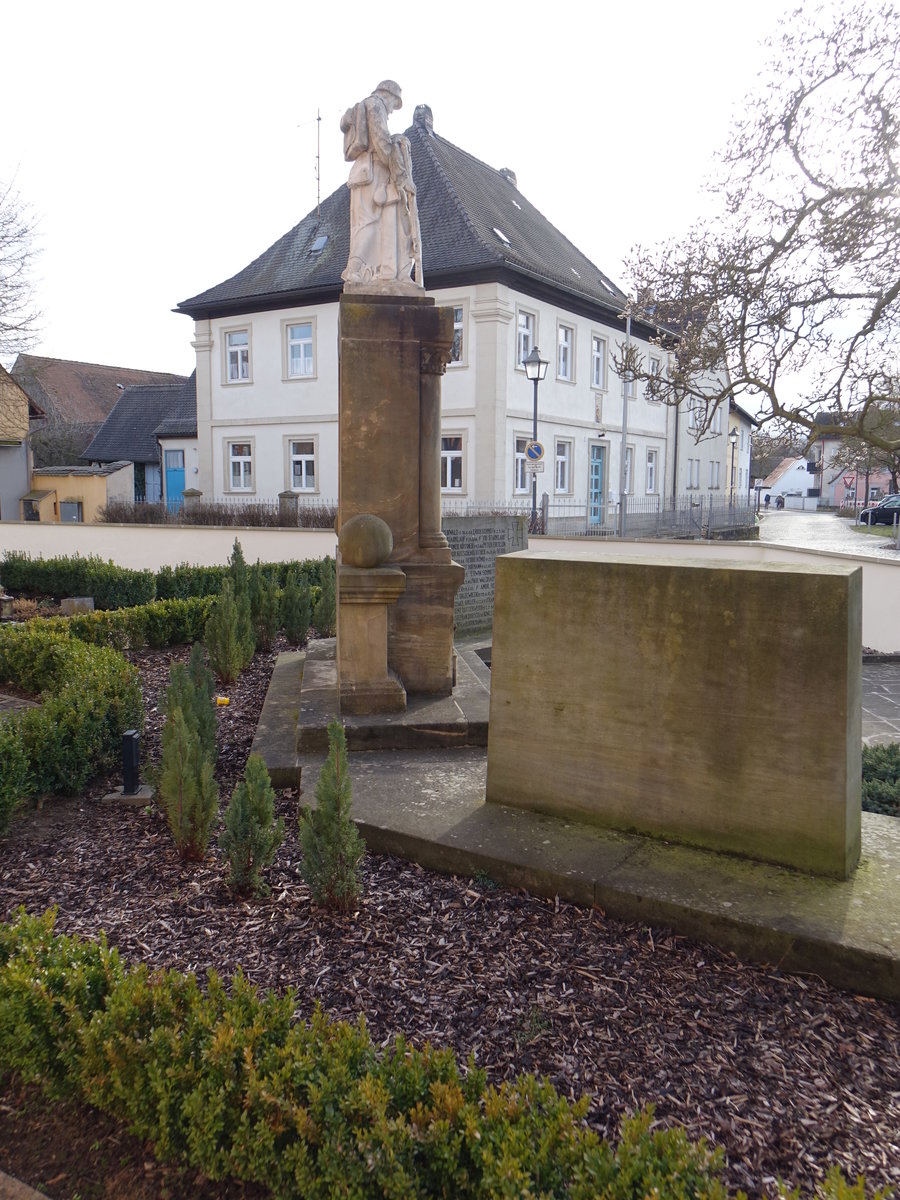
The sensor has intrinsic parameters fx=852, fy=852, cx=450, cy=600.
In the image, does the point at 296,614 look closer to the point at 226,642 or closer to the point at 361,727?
the point at 226,642

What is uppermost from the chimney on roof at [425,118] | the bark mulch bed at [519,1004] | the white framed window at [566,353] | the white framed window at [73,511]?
the chimney on roof at [425,118]

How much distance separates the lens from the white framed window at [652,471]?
35.5m

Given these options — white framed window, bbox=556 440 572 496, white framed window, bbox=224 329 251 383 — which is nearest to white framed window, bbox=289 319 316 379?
white framed window, bbox=224 329 251 383

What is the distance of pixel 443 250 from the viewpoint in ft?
82.6

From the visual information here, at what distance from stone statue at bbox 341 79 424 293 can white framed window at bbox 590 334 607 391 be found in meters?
24.9

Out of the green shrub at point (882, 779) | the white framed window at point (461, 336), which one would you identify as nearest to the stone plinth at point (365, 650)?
the green shrub at point (882, 779)

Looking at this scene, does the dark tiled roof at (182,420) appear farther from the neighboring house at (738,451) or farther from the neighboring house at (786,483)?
the neighboring house at (786,483)

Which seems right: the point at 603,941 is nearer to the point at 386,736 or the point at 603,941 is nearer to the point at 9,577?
the point at 386,736

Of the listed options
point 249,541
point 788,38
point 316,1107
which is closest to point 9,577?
point 249,541

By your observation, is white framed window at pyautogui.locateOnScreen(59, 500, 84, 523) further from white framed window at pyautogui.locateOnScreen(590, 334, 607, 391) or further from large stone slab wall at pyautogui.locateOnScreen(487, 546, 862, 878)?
large stone slab wall at pyautogui.locateOnScreen(487, 546, 862, 878)

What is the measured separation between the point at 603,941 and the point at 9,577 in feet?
52.4

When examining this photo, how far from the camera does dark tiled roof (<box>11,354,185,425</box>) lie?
149ft

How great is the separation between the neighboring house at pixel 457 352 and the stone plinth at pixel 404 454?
19.1m

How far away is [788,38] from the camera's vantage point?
10578mm
